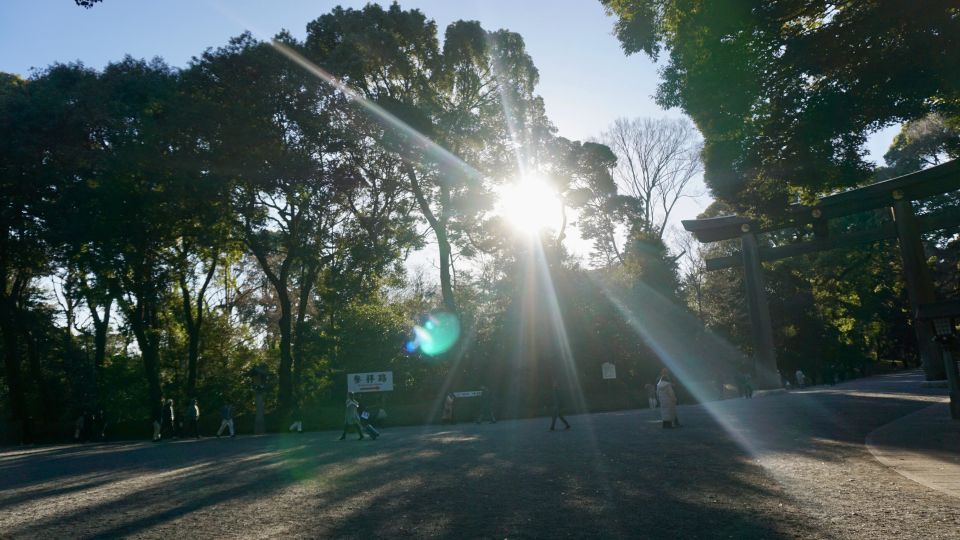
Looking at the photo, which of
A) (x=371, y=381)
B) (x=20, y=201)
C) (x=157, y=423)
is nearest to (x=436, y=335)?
(x=371, y=381)

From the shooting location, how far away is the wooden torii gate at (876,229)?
22297 millimetres

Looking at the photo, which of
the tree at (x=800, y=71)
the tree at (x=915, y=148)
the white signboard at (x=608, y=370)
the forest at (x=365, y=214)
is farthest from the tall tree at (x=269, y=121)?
the tree at (x=915, y=148)

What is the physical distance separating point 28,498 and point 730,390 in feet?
140

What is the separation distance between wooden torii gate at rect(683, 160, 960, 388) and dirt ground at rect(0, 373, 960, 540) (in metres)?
10.4

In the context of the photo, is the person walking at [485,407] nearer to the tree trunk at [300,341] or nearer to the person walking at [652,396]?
the person walking at [652,396]

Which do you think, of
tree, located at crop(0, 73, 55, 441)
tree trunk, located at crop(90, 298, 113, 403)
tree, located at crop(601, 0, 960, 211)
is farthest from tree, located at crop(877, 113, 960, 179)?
tree trunk, located at crop(90, 298, 113, 403)

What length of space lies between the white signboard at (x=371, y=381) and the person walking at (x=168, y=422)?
27.5 feet

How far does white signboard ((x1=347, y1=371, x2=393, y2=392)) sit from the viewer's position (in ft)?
104

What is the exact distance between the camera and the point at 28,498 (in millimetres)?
9867

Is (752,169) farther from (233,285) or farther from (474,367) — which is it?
(233,285)

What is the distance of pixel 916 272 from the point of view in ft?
73.9

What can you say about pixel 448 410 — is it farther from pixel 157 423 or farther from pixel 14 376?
pixel 14 376

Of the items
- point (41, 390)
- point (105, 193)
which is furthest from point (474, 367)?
point (41, 390)

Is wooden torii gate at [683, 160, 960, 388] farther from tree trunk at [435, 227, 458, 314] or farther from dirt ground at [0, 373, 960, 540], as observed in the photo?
tree trunk at [435, 227, 458, 314]
